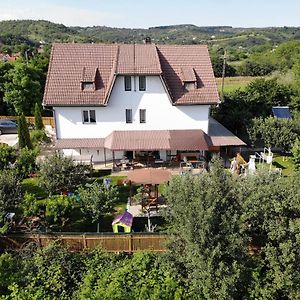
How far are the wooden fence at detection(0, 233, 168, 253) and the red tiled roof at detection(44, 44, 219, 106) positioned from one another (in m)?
14.2

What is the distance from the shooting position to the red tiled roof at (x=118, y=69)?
30.2 metres

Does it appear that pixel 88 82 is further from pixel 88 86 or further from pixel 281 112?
pixel 281 112

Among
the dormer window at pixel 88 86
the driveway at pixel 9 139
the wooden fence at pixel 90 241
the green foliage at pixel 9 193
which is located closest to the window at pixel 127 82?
the dormer window at pixel 88 86

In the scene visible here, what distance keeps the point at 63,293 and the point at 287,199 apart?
11586 mm

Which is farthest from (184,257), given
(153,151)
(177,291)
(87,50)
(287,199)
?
(87,50)

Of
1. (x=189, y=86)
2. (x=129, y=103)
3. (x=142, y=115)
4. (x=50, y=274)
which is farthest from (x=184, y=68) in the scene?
(x=50, y=274)

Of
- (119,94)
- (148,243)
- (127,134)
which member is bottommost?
(148,243)

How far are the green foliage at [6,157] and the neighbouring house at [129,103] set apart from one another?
4.47 metres

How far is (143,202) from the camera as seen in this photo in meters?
23.2

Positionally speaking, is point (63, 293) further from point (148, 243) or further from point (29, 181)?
point (29, 181)

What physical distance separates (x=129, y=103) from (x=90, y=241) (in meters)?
15.0

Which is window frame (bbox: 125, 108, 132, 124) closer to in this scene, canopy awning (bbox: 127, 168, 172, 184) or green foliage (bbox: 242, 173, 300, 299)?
canopy awning (bbox: 127, 168, 172, 184)

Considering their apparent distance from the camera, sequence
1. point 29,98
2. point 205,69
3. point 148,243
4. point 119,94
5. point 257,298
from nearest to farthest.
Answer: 1. point 257,298
2. point 148,243
3. point 119,94
4. point 205,69
5. point 29,98

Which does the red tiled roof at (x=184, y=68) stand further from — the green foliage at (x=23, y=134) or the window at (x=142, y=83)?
the green foliage at (x=23, y=134)
